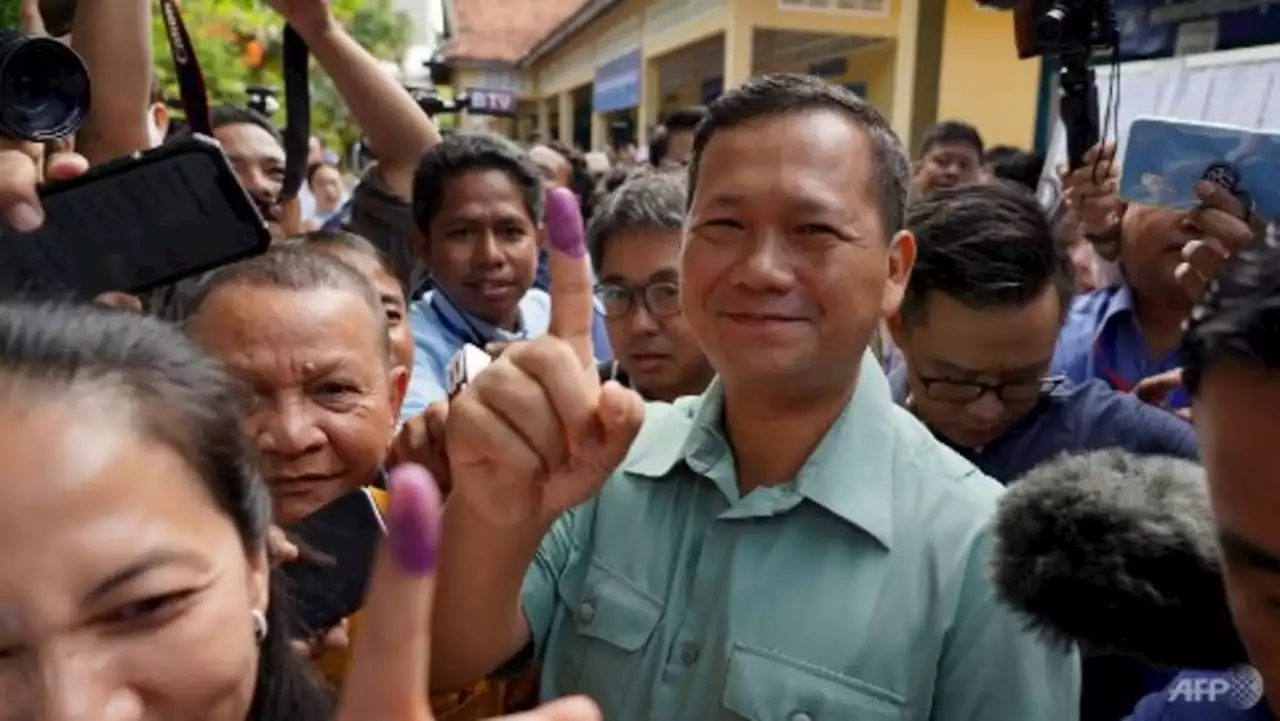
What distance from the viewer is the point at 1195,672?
113cm

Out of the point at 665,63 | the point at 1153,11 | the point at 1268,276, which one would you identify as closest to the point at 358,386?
the point at 1268,276

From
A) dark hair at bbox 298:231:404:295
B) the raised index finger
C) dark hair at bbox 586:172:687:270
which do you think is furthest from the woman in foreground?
dark hair at bbox 586:172:687:270

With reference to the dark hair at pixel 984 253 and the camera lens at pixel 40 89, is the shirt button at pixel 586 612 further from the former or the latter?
the dark hair at pixel 984 253

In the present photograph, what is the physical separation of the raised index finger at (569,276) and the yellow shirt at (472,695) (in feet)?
1.09

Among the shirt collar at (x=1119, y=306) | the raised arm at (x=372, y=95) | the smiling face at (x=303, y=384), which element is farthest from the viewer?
the shirt collar at (x=1119, y=306)

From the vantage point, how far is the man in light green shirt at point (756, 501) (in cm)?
106

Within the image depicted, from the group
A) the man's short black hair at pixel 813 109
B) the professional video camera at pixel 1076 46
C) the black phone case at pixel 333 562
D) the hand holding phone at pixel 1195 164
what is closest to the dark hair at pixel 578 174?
the professional video camera at pixel 1076 46

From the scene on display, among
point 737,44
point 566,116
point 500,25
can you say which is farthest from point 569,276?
point 500,25

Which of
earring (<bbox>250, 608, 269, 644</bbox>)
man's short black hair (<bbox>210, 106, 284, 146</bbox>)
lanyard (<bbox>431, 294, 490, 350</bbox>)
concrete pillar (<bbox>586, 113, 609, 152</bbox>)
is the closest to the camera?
earring (<bbox>250, 608, 269, 644</bbox>)

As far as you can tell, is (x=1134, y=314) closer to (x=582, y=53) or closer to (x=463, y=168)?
(x=463, y=168)

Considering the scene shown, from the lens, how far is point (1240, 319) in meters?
0.90

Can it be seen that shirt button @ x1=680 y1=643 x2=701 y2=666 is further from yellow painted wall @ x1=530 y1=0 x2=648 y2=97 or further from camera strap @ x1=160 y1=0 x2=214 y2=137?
yellow painted wall @ x1=530 y1=0 x2=648 y2=97

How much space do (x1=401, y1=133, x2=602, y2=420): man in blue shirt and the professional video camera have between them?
1.31 m

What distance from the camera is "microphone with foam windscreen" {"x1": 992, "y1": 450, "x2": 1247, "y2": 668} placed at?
1.09 metres
